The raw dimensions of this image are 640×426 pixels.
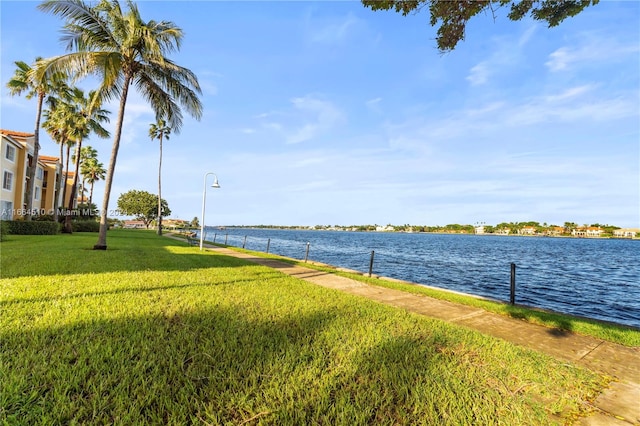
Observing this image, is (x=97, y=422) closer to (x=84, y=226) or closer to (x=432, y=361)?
(x=432, y=361)

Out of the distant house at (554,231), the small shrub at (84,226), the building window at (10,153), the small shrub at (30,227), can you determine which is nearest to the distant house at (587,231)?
the distant house at (554,231)

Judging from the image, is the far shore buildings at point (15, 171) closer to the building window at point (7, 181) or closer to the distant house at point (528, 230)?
the building window at point (7, 181)

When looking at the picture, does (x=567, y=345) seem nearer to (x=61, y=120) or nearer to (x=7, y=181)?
(x=61, y=120)

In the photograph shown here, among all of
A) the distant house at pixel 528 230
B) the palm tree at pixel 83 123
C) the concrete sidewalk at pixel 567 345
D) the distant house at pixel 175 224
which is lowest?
the distant house at pixel 175 224

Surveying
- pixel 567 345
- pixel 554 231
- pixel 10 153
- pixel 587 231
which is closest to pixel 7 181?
pixel 10 153

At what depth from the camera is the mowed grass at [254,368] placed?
249cm

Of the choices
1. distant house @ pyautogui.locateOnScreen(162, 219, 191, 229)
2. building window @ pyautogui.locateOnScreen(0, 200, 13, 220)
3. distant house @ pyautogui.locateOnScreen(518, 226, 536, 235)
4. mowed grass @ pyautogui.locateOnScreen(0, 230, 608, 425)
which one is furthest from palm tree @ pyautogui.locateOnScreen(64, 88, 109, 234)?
distant house @ pyautogui.locateOnScreen(518, 226, 536, 235)

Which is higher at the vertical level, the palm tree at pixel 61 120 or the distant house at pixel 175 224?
the palm tree at pixel 61 120

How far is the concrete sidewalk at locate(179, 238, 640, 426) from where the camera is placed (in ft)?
9.82

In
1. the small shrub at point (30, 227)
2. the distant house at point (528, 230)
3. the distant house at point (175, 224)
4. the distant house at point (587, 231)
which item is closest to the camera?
the small shrub at point (30, 227)

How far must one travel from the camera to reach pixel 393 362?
3.52 meters

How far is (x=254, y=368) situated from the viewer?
315cm

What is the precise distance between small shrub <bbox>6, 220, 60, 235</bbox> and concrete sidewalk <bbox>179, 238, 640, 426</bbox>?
2711cm

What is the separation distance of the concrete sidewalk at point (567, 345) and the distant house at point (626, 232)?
218 meters
